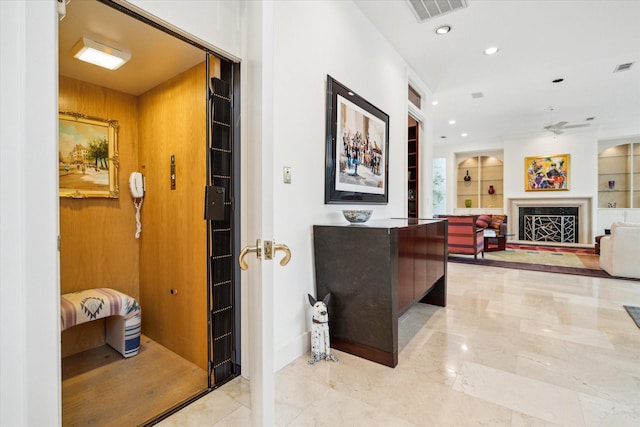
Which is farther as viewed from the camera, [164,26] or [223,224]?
[223,224]

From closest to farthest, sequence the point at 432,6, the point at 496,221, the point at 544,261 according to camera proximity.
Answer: the point at 432,6 → the point at 544,261 → the point at 496,221

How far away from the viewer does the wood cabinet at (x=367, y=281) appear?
2014 mm

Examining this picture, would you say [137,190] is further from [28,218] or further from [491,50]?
[491,50]

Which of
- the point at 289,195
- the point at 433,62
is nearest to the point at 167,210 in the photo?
the point at 289,195

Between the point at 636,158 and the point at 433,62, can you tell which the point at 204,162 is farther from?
the point at 636,158

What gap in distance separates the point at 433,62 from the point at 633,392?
3904 millimetres

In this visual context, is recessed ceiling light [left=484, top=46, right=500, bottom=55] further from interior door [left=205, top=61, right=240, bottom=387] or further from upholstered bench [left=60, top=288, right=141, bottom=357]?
upholstered bench [left=60, top=288, right=141, bottom=357]

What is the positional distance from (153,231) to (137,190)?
0.40 m

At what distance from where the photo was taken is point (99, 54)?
79.0 inches

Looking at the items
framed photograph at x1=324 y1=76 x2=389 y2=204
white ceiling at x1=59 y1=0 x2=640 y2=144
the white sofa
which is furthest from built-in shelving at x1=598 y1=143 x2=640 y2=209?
framed photograph at x1=324 y1=76 x2=389 y2=204

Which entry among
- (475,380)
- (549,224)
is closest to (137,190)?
(475,380)

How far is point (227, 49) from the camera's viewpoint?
5.87ft

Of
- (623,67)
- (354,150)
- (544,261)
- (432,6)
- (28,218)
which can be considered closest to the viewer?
(28,218)

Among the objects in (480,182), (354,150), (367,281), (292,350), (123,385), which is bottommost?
(123,385)
